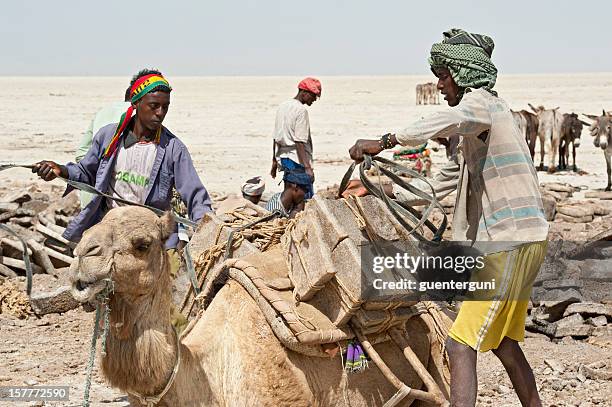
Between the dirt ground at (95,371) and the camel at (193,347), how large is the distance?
2.17m

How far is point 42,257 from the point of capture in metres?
9.97

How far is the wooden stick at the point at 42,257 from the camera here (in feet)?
32.6

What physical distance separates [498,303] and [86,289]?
185 centimetres

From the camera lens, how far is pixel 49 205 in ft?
38.0

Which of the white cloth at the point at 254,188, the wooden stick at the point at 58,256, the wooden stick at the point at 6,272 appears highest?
the white cloth at the point at 254,188

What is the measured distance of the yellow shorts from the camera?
418 cm

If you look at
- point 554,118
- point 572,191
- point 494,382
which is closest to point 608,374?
point 494,382

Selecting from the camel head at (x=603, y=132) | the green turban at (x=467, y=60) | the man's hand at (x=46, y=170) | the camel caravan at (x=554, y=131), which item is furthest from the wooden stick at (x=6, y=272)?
the camel caravan at (x=554, y=131)

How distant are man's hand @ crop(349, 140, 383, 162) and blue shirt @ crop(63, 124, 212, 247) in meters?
1.58

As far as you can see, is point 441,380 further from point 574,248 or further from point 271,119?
point 271,119

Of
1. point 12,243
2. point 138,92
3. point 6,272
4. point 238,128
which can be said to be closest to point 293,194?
point 138,92

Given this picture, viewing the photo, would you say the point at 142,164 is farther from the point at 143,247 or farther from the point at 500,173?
the point at 500,173

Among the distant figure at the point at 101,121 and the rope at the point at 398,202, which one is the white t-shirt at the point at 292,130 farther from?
the rope at the point at 398,202

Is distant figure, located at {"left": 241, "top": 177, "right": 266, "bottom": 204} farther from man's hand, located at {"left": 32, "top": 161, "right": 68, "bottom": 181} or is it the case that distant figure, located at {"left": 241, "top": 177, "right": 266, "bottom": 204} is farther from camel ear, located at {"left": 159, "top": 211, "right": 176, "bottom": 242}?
camel ear, located at {"left": 159, "top": 211, "right": 176, "bottom": 242}
